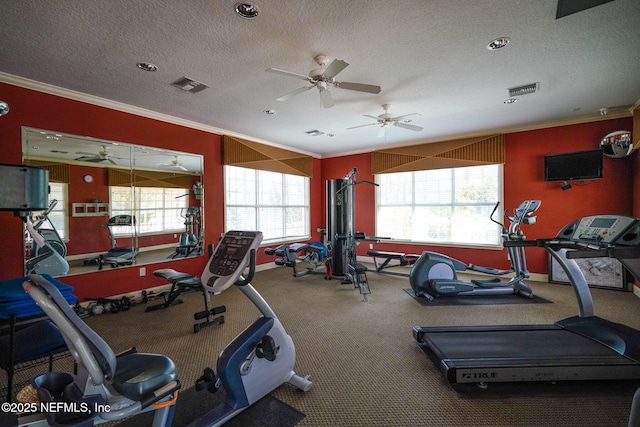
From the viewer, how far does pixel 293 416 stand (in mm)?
1756

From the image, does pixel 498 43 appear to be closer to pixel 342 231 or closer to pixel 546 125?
pixel 546 125

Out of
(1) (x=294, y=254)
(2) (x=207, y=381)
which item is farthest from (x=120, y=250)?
(2) (x=207, y=381)

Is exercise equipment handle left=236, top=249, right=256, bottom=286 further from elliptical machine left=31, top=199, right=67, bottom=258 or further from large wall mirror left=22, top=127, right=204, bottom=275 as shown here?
large wall mirror left=22, top=127, right=204, bottom=275

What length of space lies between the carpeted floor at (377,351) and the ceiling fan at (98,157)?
6.65ft

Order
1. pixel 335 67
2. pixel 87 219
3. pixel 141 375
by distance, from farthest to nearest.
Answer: pixel 87 219
pixel 335 67
pixel 141 375

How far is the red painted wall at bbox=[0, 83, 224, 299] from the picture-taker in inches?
120

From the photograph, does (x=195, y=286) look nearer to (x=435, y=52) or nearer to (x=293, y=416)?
(x=293, y=416)

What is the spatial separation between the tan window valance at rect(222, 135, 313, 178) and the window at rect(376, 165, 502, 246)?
1.97 m

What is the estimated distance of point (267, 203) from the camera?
641 cm

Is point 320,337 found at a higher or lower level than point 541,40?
lower

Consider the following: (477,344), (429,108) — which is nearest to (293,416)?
(477,344)

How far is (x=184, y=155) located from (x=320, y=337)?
3.69m

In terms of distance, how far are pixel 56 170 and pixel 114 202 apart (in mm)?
713

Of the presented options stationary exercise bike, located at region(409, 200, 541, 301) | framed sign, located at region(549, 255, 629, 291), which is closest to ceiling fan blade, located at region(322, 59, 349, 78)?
stationary exercise bike, located at region(409, 200, 541, 301)
